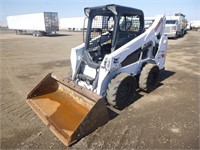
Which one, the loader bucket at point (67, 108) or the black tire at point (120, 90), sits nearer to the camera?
the loader bucket at point (67, 108)

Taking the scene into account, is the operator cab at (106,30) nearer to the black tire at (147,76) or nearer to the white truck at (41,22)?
the black tire at (147,76)

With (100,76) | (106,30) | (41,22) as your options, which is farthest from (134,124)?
(41,22)

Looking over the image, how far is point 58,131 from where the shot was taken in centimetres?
342

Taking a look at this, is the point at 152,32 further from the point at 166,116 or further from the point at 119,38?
the point at 166,116

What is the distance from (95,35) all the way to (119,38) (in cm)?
80

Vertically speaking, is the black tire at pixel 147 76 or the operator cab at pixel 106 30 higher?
the operator cab at pixel 106 30

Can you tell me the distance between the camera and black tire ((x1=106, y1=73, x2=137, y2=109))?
4.23 m

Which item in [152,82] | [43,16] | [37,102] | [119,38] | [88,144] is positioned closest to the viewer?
[88,144]

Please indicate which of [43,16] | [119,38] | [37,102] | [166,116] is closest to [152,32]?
[119,38]

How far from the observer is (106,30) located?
17.4 ft

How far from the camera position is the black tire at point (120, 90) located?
423cm

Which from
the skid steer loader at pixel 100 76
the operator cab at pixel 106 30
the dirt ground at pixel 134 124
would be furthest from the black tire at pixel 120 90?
the operator cab at pixel 106 30

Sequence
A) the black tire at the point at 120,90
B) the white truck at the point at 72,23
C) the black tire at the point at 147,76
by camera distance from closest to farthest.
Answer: the black tire at the point at 120,90, the black tire at the point at 147,76, the white truck at the point at 72,23

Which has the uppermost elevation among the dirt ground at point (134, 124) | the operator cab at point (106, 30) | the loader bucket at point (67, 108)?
the operator cab at point (106, 30)
